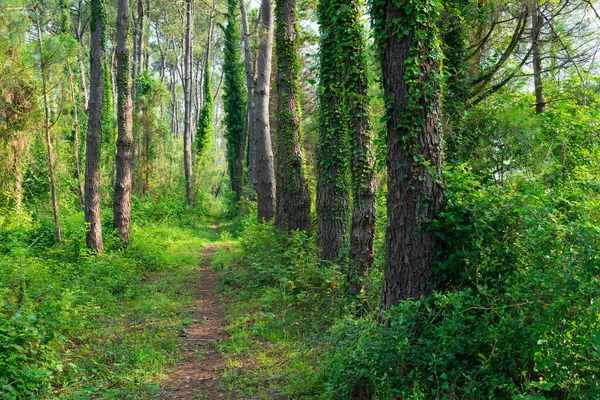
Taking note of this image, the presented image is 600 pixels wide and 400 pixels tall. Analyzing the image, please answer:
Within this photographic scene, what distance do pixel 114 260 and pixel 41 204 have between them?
6573 mm

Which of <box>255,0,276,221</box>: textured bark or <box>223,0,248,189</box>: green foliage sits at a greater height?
<box>223,0,248,189</box>: green foliage

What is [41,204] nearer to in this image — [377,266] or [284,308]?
[284,308]

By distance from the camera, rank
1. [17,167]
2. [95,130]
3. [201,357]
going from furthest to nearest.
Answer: [17,167] → [95,130] → [201,357]

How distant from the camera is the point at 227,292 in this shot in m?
9.48

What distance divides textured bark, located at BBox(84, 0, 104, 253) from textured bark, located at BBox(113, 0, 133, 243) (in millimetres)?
1063

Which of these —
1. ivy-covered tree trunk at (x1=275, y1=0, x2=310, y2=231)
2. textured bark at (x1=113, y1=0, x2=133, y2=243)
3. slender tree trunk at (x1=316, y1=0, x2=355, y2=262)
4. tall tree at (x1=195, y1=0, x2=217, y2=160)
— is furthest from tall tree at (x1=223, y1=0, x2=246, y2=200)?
slender tree trunk at (x1=316, y1=0, x2=355, y2=262)

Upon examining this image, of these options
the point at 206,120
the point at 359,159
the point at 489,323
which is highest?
the point at 206,120

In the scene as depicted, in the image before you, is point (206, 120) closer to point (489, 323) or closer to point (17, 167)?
point (17, 167)

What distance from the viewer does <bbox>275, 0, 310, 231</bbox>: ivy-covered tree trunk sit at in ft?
36.2

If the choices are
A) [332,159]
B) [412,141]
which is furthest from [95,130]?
[412,141]

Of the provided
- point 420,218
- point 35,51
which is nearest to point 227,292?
point 420,218

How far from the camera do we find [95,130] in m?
→ 10.9

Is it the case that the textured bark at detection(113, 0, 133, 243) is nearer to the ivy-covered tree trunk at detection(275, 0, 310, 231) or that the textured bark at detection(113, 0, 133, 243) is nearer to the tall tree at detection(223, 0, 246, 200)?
the ivy-covered tree trunk at detection(275, 0, 310, 231)

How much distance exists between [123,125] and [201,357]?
27.1 feet
